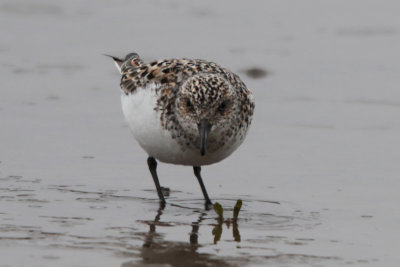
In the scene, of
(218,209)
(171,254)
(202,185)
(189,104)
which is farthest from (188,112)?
(171,254)

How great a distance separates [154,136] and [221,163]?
6.29 ft

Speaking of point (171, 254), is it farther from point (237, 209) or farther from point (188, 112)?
point (188, 112)

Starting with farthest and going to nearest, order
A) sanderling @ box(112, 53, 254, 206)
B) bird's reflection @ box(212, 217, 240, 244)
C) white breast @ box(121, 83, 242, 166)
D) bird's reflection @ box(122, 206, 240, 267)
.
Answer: white breast @ box(121, 83, 242, 166), sanderling @ box(112, 53, 254, 206), bird's reflection @ box(212, 217, 240, 244), bird's reflection @ box(122, 206, 240, 267)

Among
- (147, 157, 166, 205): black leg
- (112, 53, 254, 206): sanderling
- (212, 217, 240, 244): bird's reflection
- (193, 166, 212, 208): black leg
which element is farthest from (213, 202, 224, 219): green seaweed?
(147, 157, 166, 205): black leg

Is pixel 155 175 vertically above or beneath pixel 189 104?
beneath

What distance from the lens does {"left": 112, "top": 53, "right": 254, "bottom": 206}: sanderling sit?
24.1 feet

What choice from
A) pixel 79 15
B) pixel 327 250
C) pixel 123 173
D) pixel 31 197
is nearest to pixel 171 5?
pixel 79 15

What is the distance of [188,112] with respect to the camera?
24.2ft

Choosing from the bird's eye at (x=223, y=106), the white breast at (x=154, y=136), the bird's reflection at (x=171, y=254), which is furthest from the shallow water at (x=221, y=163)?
the bird's eye at (x=223, y=106)

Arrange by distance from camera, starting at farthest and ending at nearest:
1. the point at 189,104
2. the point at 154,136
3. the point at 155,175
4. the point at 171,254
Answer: the point at 155,175 < the point at 154,136 < the point at 189,104 < the point at 171,254

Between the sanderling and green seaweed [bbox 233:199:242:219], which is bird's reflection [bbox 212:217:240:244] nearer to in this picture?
green seaweed [bbox 233:199:242:219]

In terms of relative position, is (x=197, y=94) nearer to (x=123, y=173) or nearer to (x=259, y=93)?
(x=123, y=173)

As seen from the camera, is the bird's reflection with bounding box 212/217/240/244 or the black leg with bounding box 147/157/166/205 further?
the black leg with bounding box 147/157/166/205

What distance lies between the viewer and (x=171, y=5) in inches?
642
